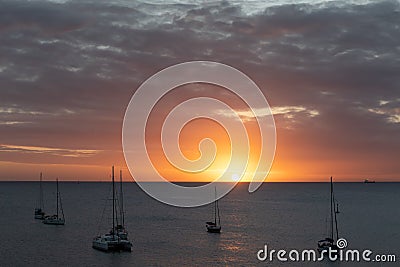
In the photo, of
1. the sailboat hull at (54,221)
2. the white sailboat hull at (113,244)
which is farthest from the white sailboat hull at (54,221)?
the white sailboat hull at (113,244)

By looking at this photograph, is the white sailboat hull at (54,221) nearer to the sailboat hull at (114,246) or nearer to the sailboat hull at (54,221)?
the sailboat hull at (54,221)

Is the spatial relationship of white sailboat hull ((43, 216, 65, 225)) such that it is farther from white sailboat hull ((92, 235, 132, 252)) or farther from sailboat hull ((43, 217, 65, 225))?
white sailboat hull ((92, 235, 132, 252))

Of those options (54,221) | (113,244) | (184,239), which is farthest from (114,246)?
(54,221)

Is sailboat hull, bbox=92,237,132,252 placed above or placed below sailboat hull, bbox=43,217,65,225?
below

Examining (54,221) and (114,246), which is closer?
(114,246)

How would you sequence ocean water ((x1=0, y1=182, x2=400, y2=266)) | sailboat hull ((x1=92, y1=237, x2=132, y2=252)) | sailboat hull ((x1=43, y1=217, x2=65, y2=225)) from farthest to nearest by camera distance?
sailboat hull ((x1=43, y1=217, x2=65, y2=225)) → sailboat hull ((x1=92, y1=237, x2=132, y2=252)) → ocean water ((x1=0, y1=182, x2=400, y2=266))

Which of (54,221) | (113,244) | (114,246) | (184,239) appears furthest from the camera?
(54,221)

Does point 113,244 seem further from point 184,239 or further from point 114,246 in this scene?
point 184,239

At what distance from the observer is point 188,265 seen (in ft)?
293

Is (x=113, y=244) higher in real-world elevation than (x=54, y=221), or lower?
lower

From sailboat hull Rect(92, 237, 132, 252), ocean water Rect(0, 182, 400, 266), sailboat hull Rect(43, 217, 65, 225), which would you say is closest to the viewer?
ocean water Rect(0, 182, 400, 266)

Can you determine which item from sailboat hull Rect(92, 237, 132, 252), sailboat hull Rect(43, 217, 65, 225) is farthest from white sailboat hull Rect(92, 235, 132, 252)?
sailboat hull Rect(43, 217, 65, 225)

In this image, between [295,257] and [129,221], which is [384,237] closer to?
[295,257]

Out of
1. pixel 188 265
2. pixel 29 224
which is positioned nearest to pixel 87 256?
pixel 188 265
